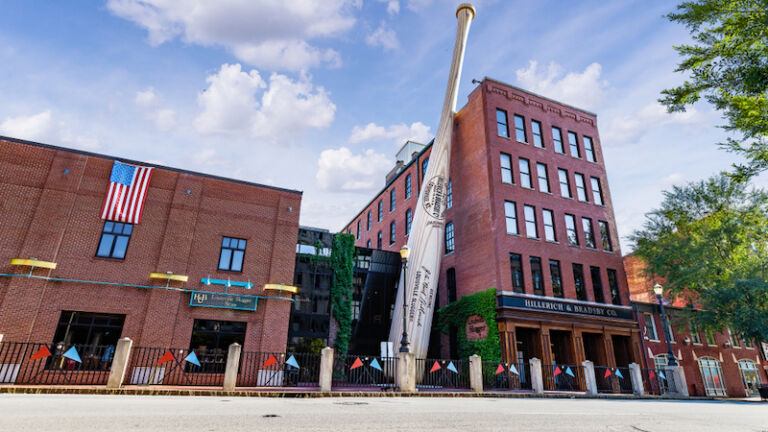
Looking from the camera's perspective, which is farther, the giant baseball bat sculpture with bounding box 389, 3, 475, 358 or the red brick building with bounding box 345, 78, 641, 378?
the red brick building with bounding box 345, 78, 641, 378

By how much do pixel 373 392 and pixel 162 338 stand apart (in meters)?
9.93

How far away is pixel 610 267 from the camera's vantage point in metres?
27.4

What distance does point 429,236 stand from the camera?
24594 mm

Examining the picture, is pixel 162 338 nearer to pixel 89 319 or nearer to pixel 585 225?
pixel 89 319

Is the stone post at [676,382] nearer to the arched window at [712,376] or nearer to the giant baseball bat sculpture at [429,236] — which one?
the arched window at [712,376]

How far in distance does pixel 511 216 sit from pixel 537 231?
2.12m

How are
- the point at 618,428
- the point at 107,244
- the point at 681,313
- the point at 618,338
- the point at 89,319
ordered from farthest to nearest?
the point at 681,313
the point at 618,338
the point at 107,244
the point at 89,319
the point at 618,428

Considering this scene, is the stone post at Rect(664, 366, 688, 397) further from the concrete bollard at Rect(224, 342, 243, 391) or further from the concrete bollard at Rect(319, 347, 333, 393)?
the concrete bollard at Rect(224, 342, 243, 391)

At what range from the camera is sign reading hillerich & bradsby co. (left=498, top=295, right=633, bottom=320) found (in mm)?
22672

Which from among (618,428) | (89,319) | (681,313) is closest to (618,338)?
(681,313)

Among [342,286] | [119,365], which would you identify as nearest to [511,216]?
[342,286]

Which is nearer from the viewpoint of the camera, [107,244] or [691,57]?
[691,57]

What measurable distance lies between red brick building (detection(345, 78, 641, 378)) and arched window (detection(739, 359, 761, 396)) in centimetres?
1510

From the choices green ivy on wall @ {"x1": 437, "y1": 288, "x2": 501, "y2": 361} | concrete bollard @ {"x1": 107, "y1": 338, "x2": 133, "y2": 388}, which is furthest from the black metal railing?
concrete bollard @ {"x1": 107, "y1": 338, "x2": 133, "y2": 388}
